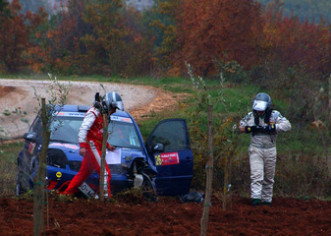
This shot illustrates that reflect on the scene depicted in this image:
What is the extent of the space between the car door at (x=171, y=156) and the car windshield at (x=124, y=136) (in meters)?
0.25

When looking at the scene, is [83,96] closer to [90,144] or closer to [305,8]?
[90,144]

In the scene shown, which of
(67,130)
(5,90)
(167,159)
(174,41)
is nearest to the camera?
(67,130)

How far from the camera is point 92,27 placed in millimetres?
43000

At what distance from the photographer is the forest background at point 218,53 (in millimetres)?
12391

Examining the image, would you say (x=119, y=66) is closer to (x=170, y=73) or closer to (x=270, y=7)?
(x=170, y=73)

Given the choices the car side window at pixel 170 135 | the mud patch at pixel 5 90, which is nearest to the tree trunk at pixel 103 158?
the car side window at pixel 170 135

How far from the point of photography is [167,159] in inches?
382

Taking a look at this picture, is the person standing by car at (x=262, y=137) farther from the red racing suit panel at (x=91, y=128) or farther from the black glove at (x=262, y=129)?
the red racing suit panel at (x=91, y=128)

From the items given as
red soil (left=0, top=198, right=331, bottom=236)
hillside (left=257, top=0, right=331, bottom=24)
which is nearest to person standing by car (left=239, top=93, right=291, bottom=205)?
red soil (left=0, top=198, right=331, bottom=236)

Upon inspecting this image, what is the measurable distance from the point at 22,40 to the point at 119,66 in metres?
13.8

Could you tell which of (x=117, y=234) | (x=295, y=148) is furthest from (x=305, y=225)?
(x=295, y=148)

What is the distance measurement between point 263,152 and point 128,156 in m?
2.41

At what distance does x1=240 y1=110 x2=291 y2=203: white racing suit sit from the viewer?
9836 mm

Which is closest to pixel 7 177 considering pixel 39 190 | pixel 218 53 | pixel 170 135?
pixel 170 135
